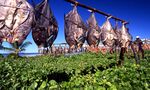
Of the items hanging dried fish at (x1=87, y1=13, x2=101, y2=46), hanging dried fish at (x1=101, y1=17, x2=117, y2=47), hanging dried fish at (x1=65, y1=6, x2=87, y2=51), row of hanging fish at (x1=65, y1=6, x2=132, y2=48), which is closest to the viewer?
hanging dried fish at (x1=65, y1=6, x2=87, y2=51)

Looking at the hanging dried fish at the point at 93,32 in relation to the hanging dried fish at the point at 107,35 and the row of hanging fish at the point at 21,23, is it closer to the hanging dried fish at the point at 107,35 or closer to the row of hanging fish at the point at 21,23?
the hanging dried fish at the point at 107,35

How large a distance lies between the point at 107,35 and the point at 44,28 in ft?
32.2

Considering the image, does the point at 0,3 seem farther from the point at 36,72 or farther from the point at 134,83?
the point at 134,83

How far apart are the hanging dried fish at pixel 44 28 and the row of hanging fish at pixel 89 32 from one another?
262cm

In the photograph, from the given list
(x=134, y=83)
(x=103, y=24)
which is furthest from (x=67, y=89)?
(x=103, y=24)

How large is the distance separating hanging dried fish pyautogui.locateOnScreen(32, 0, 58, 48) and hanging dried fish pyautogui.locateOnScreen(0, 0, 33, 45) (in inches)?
22.5

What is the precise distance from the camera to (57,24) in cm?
903

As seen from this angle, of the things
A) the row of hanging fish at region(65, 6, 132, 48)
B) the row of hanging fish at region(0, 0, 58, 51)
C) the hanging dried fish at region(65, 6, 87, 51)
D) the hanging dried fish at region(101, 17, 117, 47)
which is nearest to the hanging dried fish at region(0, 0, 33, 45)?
the row of hanging fish at region(0, 0, 58, 51)

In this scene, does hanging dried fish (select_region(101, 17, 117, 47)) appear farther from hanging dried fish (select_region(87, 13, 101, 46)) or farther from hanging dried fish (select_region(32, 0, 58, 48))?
hanging dried fish (select_region(32, 0, 58, 48))

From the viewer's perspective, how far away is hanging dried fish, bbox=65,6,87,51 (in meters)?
11.8

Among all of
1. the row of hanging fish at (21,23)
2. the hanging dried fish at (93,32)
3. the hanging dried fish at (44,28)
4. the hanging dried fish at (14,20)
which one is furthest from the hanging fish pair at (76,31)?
the hanging dried fish at (14,20)

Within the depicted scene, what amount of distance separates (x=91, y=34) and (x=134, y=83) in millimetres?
10707

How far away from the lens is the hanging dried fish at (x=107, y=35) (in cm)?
1747

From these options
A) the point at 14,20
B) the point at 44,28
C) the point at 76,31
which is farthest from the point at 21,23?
the point at 76,31
